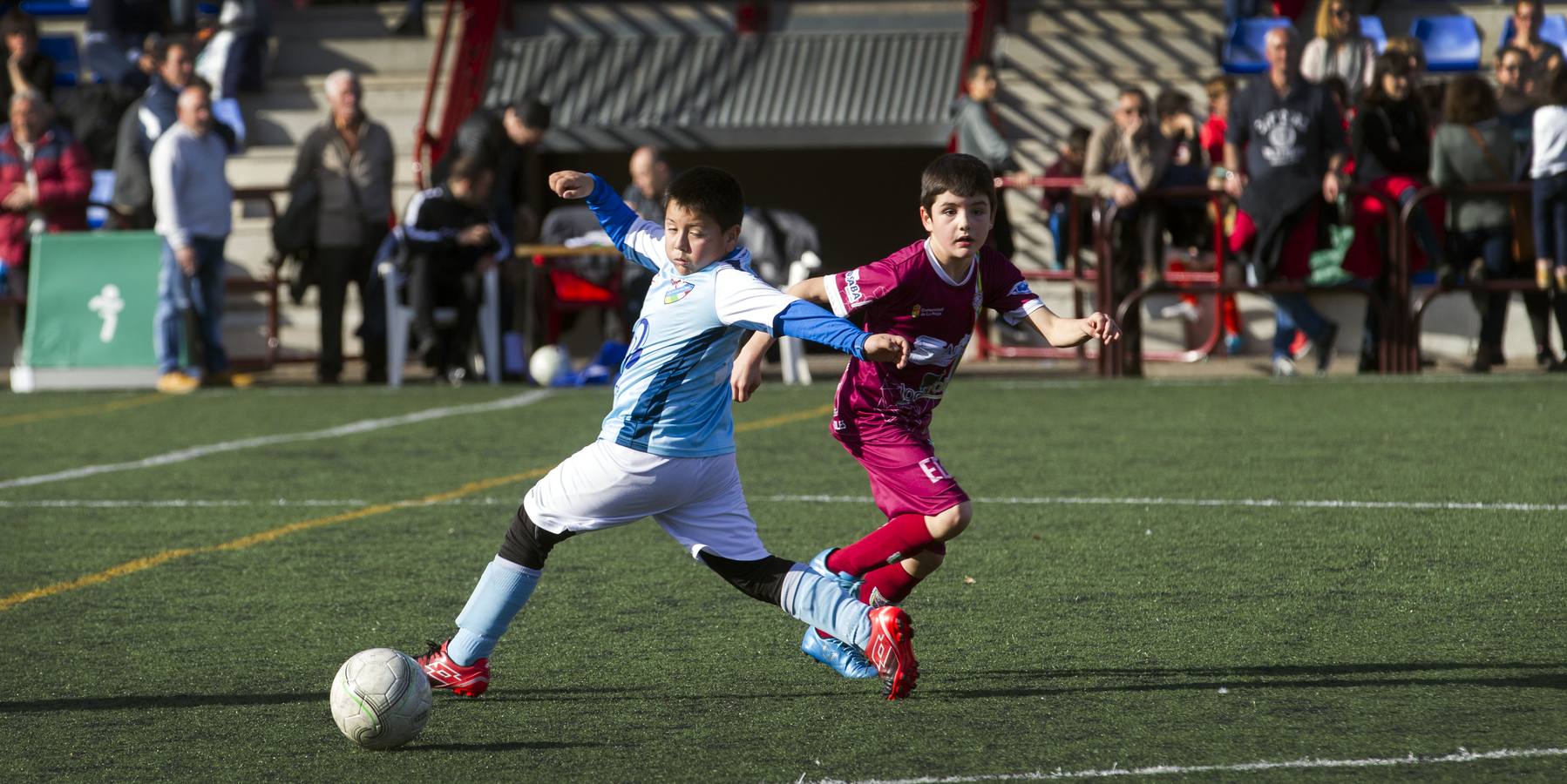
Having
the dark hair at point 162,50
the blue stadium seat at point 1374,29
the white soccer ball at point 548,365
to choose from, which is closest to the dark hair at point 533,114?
the white soccer ball at point 548,365

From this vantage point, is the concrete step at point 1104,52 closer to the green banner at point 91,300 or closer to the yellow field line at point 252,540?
the green banner at point 91,300

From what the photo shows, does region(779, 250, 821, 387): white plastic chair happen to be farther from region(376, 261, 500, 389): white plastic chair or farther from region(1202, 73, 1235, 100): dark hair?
region(1202, 73, 1235, 100): dark hair

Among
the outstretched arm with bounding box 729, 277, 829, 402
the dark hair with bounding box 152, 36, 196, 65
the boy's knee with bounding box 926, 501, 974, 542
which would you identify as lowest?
the boy's knee with bounding box 926, 501, 974, 542

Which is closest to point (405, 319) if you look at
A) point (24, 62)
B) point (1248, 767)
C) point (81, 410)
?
point (81, 410)

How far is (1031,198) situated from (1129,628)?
10733 millimetres

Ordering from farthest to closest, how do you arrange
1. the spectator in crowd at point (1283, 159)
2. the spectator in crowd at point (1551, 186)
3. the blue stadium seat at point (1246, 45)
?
the blue stadium seat at point (1246, 45), the spectator in crowd at point (1283, 159), the spectator in crowd at point (1551, 186)

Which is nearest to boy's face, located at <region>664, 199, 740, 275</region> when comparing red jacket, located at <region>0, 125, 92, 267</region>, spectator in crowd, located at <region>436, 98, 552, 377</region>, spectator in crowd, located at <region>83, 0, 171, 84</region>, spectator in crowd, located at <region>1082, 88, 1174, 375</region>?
spectator in crowd, located at <region>1082, 88, 1174, 375</region>

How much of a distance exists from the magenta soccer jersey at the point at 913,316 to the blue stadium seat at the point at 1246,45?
11.0 metres

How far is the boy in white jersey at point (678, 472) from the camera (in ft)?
15.0

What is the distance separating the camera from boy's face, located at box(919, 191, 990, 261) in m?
5.01

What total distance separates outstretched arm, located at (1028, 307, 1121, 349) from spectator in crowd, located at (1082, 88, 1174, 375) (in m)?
7.77

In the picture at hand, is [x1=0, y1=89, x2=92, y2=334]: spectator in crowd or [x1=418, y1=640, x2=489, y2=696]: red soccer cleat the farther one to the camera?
[x1=0, y1=89, x2=92, y2=334]: spectator in crowd

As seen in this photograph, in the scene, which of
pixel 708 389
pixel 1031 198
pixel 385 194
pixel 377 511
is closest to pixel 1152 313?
pixel 1031 198

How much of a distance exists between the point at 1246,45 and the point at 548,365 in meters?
6.60
